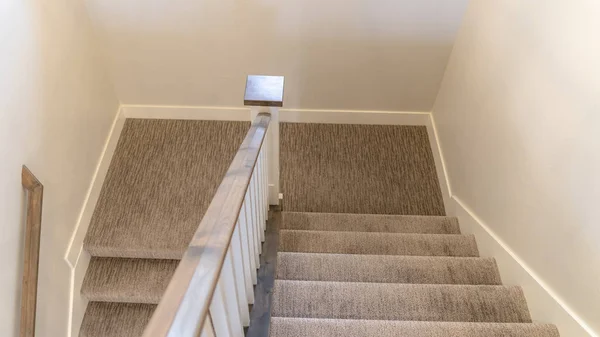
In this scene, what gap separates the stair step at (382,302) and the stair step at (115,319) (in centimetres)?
A: 117

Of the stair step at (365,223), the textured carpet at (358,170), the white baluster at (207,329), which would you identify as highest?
the textured carpet at (358,170)

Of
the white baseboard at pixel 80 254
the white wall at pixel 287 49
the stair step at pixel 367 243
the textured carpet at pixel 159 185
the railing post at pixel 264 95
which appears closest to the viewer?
the railing post at pixel 264 95

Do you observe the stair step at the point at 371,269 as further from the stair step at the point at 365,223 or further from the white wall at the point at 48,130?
the white wall at the point at 48,130

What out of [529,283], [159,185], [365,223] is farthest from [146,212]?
[529,283]

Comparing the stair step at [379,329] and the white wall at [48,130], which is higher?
the white wall at [48,130]

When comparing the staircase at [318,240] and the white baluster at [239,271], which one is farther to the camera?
the staircase at [318,240]

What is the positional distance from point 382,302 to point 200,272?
3.21 ft

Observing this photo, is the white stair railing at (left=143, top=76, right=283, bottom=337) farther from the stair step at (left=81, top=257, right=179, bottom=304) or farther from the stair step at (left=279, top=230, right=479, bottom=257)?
the stair step at (left=81, top=257, right=179, bottom=304)

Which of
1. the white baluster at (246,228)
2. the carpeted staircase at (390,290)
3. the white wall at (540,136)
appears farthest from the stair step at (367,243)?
the white baluster at (246,228)

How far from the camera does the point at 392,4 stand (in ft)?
8.55

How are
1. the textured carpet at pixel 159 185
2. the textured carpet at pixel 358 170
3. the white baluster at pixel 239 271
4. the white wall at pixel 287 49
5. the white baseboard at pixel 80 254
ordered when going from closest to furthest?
1. the white baluster at pixel 239 271
2. the white baseboard at pixel 80 254
3. the textured carpet at pixel 159 185
4. the white wall at pixel 287 49
5. the textured carpet at pixel 358 170

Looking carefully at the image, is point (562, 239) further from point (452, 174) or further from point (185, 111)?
point (185, 111)

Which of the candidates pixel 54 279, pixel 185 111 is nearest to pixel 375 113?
pixel 185 111

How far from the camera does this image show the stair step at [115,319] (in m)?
2.40
